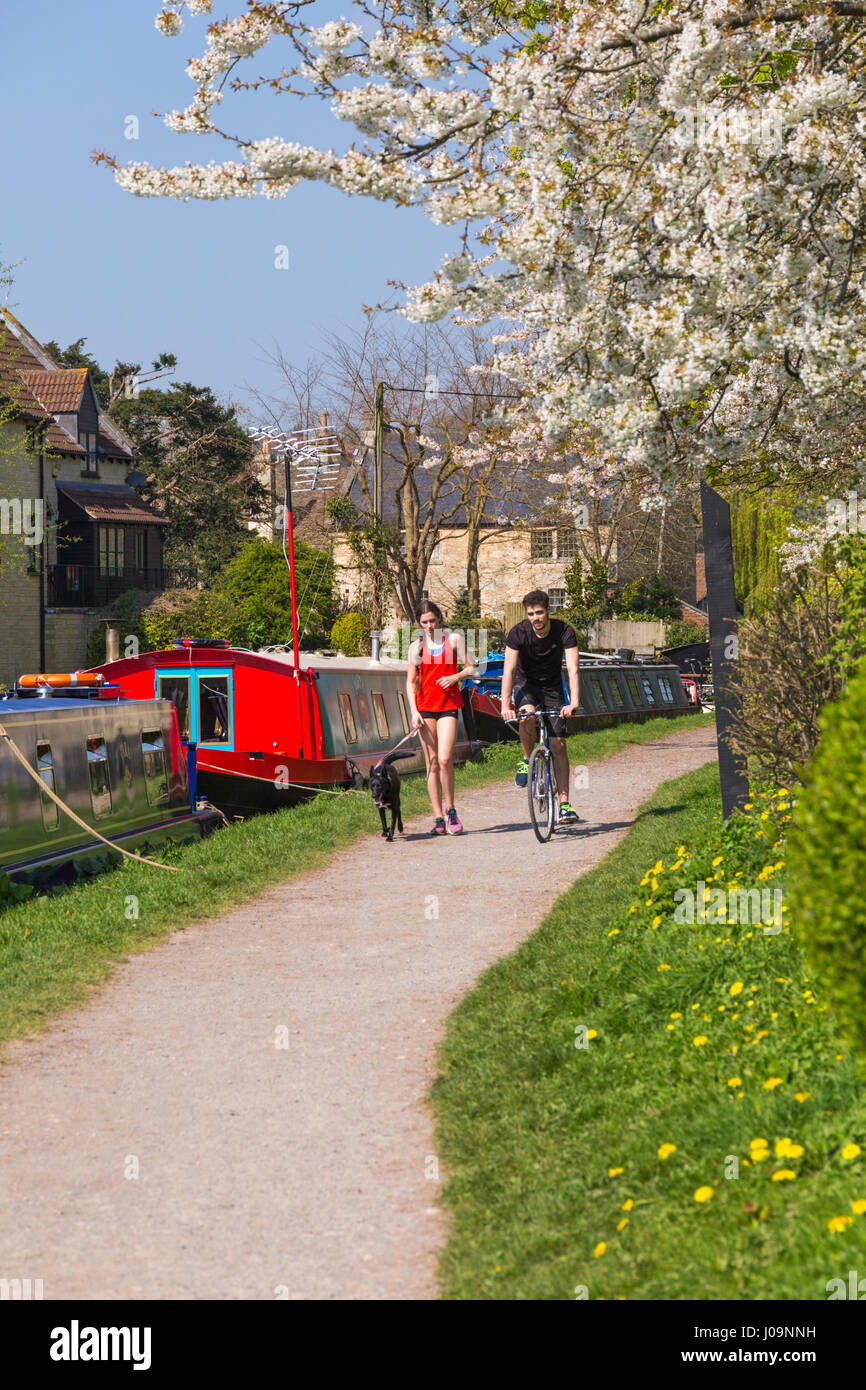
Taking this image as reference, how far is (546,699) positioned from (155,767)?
4.64 meters

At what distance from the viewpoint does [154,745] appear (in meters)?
14.5

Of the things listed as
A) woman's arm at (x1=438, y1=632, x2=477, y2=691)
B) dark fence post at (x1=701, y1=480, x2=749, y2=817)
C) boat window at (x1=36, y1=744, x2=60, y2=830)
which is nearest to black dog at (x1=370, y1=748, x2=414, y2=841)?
woman's arm at (x1=438, y1=632, x2=477, y2=691)

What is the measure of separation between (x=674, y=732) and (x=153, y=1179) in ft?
76.2

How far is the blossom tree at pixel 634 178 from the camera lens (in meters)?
6.87

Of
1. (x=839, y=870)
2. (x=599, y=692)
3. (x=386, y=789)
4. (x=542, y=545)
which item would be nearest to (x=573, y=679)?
(x=386, y=789)

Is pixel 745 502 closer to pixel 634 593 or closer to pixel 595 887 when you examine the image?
pixel 595 887

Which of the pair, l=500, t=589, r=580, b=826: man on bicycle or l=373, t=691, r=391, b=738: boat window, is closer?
l=500, t=589, r=580, b=826: man on bicycle

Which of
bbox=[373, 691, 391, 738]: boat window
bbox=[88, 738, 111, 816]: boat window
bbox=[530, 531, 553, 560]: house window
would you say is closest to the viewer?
bbox=[88, 738, 111, 816]: boat window

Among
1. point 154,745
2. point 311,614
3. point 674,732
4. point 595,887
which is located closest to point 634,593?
point 311,614

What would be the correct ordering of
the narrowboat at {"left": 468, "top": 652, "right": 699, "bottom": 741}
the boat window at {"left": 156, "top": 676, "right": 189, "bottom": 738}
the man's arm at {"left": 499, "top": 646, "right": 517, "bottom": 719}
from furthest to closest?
the narrowboat at {"left": 468, "top": 652, "right": 699, "bottom": 741} → the boat window at {"left": 156, "top": 676, "right": 189, "bottom": 738} → the man's arm at {"left": 499, "top": 646, "right": 517, "bottom": 719}

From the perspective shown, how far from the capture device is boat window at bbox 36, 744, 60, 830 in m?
11.6

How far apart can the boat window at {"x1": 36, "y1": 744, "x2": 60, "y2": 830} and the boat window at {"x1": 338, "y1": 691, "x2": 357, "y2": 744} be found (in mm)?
6851

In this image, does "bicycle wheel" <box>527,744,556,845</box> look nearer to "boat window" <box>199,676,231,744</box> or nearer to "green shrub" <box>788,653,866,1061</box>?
"boat window" <box>199,676,231,744</box>

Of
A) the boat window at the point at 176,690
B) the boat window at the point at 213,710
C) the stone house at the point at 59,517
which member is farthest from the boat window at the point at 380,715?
the stone house at the point at 59,517
